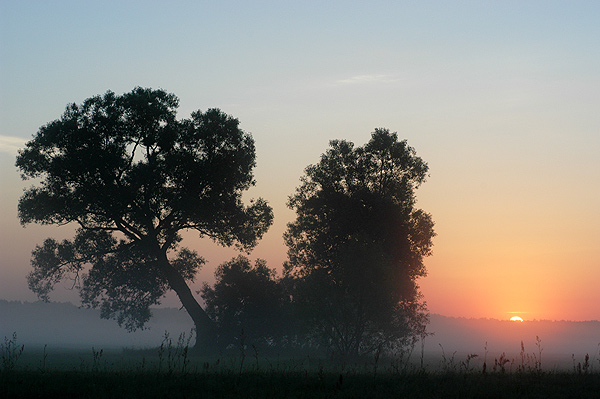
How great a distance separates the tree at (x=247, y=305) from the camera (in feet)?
182

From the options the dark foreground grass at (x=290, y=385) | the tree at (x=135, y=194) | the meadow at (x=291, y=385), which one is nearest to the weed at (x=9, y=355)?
the meadow at (x=291, y=385)

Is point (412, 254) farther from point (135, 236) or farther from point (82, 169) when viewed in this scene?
point (82, 169)

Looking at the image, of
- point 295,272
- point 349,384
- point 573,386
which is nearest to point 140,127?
point 295,272

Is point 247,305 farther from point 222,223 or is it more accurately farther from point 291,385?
point 291,385

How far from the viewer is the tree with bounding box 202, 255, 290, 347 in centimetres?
5562

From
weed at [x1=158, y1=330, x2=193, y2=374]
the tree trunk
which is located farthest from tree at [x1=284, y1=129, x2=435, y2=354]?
weed at [x1=158, y1=330, x2=193, y2=374]

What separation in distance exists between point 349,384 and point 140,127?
3677 centimetres

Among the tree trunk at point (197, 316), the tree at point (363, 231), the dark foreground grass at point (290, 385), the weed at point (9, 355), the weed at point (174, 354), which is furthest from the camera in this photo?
the tree trunk at point (197, 316)

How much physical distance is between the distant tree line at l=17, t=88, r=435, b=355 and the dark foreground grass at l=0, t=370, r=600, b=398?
2656 centimetres

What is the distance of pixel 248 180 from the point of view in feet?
176

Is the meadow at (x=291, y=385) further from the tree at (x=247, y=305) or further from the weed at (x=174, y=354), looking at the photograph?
the tree at (x=247, y=305)

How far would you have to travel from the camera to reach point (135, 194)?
4850cm

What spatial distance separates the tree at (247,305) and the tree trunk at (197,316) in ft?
4.79

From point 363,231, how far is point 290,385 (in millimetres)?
31521
